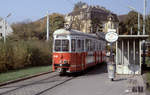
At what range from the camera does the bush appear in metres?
20.9

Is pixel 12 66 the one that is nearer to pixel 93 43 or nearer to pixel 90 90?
pixel 93 43

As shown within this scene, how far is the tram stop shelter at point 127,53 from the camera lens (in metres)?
18.3

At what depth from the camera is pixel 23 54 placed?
23844mm

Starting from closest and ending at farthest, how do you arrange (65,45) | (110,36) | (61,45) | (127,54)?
1. (110,36)
2. (65,45)
3. (61,45)
4. (127,54)

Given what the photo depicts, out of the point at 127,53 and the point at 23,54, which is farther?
the point at 23,54

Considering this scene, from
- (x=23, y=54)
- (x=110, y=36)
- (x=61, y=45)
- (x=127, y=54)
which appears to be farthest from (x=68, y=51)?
(x=23, y=54)

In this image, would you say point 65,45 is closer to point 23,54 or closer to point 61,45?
point 61,45

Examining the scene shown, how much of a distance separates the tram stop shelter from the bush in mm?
8899

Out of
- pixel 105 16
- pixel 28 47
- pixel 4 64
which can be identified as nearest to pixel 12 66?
pixel 4 64

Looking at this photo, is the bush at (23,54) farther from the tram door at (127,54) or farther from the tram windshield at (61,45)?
the tram door at (127,54)

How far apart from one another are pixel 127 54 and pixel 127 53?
0.26 feet

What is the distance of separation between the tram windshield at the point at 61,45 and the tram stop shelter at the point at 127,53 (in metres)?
3.90

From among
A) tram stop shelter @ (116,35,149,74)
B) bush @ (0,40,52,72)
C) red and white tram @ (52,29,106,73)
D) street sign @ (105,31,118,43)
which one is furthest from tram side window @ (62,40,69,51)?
bush @ (0,40,52,72)

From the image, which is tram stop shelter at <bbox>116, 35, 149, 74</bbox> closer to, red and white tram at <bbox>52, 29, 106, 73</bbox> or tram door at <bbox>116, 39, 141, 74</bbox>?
tram door at <bbox>116, 39, 141, 74</bbox>
